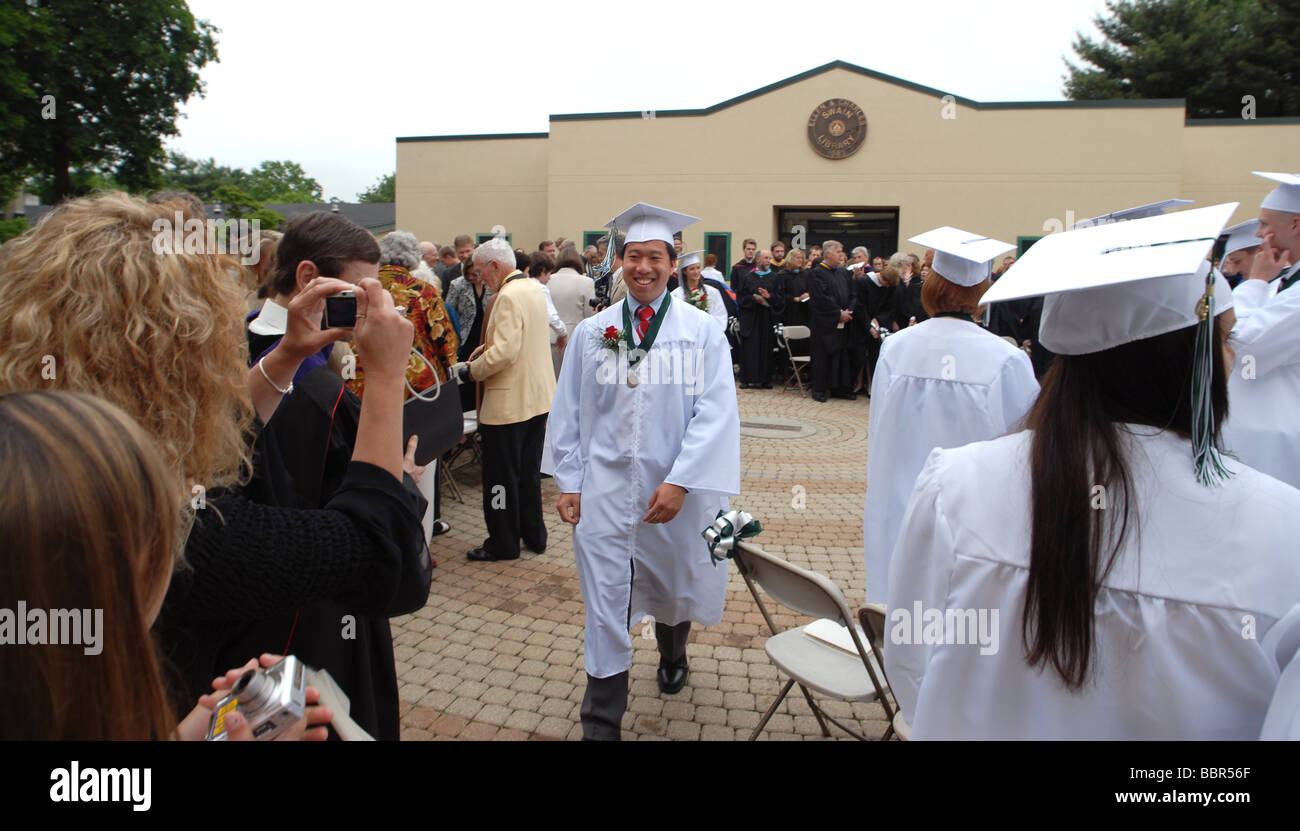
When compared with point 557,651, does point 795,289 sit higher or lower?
higher

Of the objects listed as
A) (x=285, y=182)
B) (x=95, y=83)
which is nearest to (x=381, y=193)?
(x=285, y=182)

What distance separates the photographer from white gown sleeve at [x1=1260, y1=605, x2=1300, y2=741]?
1142 millimetres

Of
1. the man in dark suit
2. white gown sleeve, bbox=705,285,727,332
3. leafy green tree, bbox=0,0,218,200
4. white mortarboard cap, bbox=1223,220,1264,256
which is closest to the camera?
white mortarboard cap, bbox=1223,220,1264,256

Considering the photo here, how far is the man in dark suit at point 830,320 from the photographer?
12.9 m

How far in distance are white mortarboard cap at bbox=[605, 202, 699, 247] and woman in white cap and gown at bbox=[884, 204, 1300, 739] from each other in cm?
247

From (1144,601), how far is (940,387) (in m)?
2.37

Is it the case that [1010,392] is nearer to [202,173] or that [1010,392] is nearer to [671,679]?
[671,679]

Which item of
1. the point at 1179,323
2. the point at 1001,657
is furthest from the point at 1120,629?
the point at 1179,323

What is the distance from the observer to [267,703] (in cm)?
121

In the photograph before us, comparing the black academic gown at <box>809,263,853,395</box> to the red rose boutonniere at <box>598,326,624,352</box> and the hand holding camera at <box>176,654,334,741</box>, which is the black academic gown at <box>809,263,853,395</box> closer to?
the red rose boutonniere at <box>598,326,624,352</box>

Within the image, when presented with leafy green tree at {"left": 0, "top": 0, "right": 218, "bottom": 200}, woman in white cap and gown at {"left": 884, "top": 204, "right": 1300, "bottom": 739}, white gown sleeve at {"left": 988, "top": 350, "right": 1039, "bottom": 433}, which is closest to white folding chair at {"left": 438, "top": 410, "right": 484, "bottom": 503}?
white gown sleeve at {"left": 988, "top": 350, "right": 1039, "bottom": 433}

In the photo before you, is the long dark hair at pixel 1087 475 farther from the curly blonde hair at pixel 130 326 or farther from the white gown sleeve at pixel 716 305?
the white gown sleeve at pixel 716 305

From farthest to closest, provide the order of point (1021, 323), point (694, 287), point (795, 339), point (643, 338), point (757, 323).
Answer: point (757, 323)
point (795, 339)
point (1021, 323)
point (694, 287)
point (643, 338)
